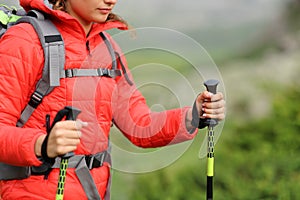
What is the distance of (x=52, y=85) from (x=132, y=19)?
214 inches

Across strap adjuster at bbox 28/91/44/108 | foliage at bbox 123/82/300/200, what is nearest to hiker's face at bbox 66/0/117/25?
strap adjuster at bbox 28/91/44/108

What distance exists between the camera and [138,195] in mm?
6680

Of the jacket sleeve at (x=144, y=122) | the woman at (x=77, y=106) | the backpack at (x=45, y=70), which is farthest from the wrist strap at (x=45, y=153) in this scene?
the jacket sleeve at (x=144, y=122)

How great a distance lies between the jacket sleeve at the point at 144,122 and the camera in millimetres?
4039

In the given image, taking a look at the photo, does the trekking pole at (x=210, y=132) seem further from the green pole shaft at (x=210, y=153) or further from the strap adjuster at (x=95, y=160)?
the strap adjuster at (x=95, y=160)

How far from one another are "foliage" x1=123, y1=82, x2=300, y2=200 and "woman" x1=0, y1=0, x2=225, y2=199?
2.43 meters

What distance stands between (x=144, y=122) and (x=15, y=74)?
749 millimetres

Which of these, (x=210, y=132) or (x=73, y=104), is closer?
(x=73, y=104)

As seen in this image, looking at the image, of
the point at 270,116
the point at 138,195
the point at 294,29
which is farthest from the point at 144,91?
the point at 294,29

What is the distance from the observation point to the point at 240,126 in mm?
7332

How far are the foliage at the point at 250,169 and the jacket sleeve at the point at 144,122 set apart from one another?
93.7 inches

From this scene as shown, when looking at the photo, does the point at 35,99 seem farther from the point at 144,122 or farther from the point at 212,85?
the point at 212,85

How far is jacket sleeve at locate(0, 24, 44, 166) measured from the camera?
3.53 meters

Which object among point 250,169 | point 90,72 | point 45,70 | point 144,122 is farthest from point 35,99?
point 250,169
